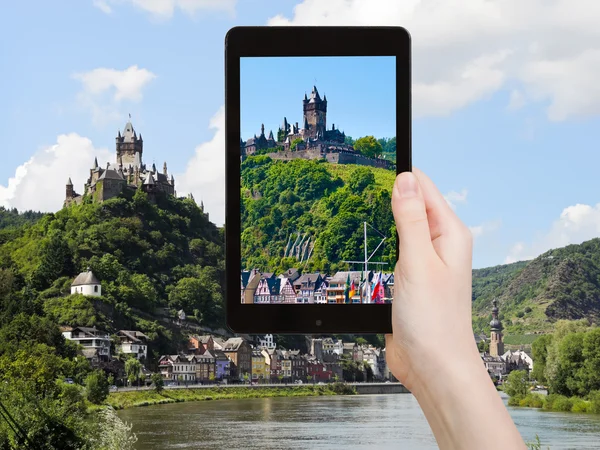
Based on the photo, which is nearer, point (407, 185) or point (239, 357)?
point (407, 185)

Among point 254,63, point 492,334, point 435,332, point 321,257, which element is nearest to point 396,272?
point 435,332

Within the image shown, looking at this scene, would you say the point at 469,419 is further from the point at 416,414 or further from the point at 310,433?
the point at 416,414

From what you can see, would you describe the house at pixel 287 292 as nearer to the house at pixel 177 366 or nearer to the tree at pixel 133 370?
the tree at pixel 133 370

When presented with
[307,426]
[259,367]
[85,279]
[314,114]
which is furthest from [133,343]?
[314,114]

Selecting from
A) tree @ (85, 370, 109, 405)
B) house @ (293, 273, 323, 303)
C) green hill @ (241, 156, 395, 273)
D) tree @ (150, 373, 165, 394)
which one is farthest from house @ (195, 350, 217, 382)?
house @ (293, 273, 323, 303)

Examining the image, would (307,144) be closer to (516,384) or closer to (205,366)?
(516,384)

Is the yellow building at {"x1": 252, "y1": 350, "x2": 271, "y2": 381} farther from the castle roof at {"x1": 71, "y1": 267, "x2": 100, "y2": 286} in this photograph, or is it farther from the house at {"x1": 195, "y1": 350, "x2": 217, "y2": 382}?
the castle roof at {"x1": 71, "y1": 267, "x2": 100, "y2": 286}
